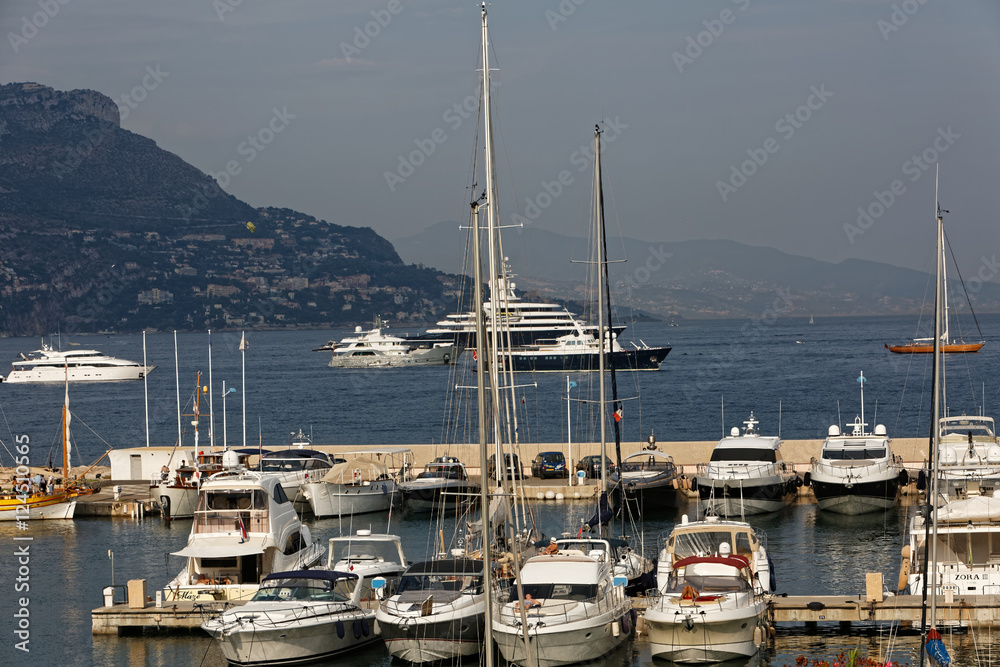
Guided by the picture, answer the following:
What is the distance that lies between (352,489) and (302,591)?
53.2 ft

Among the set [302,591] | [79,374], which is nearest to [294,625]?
[302,591]

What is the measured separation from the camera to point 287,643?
63.7 ft

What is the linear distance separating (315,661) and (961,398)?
273ft

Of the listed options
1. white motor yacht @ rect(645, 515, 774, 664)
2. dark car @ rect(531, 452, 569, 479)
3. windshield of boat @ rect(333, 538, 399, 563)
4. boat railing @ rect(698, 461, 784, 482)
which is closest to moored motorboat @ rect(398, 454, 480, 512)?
dark car @ rect(531, 452, 569, 479)

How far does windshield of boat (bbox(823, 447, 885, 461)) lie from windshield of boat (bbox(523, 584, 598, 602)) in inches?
701

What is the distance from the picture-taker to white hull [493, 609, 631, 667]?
18.1 m

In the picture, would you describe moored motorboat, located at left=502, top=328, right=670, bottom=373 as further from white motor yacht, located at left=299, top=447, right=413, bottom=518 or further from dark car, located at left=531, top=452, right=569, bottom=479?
white motor yacht, located at left=299, top=447, right=413, bottom=518

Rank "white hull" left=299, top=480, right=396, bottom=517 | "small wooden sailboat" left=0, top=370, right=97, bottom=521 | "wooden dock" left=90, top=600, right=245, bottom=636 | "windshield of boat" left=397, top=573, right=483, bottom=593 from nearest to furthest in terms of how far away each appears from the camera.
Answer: "windshield of boat" left=397, top=573, right=483, bottom=593
"wooden dock" left=90, top=600, right=245, bottom=636
"small wooden sailboat" left=0, top=370, right=97, bottom=521
"white hull" left=299, top=480, right=396, bottom=517

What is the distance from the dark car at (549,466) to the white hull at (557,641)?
Answer: 20.1m

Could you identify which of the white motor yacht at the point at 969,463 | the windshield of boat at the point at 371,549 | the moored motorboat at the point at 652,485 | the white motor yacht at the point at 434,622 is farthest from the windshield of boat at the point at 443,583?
the moored motorboat at the point at 652,485

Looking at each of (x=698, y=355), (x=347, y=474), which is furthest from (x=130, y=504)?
(x=698, y=355)

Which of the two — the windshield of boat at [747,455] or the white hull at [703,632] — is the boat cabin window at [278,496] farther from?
the windshield of boat at [747,455]

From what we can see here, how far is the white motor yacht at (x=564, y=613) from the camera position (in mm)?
18250

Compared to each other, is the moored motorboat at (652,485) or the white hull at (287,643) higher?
the moored motorboat at (652,485)
